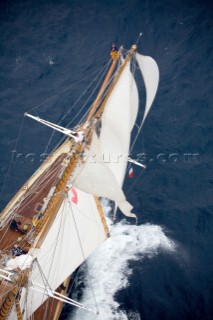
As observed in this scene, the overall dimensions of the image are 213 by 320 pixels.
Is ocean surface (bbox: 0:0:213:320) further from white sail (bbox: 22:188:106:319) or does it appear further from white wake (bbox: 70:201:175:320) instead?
white sail (bbox: 22:188:106:319)

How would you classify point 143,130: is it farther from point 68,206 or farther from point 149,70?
point 68,206

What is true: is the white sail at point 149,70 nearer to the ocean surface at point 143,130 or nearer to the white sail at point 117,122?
the white sail at point 117,122

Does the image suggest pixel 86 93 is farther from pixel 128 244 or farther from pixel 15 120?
pixel 128 244

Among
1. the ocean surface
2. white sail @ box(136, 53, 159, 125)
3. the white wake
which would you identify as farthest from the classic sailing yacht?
the ocean surface

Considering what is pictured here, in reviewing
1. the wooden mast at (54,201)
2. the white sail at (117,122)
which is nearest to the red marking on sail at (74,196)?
the wooden mast at (54,201)

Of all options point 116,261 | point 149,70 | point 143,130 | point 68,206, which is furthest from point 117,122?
point 143,130

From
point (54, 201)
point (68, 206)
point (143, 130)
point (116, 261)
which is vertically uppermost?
point (143, 130)

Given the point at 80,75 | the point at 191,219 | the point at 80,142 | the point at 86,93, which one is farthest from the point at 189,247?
the point at 80,75
